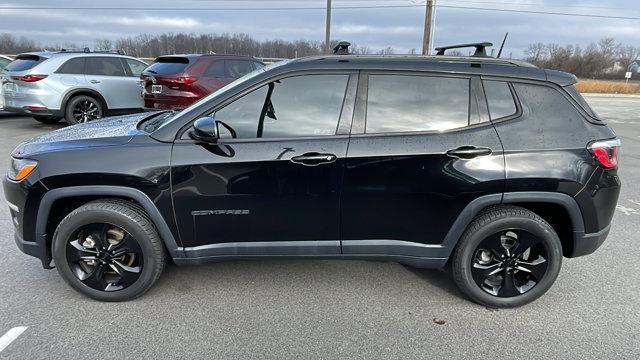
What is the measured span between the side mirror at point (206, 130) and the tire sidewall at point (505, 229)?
74.0 inches

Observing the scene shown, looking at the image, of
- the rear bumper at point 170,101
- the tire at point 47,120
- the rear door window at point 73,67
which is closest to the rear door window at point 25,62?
the rear door window at point 73,67

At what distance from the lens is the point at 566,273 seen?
365cm

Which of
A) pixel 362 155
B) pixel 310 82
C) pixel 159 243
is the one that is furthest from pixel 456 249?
pixel 159 243

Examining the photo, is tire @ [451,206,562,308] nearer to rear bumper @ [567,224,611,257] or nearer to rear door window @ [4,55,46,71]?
rear bumper @ [567,224,611,257]

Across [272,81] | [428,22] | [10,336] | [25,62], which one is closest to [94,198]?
[10,336]

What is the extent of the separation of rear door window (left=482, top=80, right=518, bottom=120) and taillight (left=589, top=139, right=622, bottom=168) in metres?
0.58

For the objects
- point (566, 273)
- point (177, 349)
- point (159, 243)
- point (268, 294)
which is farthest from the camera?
point (566, 273)

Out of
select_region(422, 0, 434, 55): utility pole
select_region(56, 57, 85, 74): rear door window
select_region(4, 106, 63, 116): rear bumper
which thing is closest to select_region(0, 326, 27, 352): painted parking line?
select_region(4, 106, 63, 116): rear bumper

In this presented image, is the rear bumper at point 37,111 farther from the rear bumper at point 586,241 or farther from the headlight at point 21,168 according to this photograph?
the rear bumper at point 586,241

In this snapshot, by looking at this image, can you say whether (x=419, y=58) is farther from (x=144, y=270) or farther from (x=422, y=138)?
(x=144, y=270)

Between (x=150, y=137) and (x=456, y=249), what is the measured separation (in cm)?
228

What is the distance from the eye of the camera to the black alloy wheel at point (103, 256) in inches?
121

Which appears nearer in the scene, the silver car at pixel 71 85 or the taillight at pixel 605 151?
the taillight at pixel 605 151

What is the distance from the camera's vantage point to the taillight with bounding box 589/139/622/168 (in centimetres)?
296
